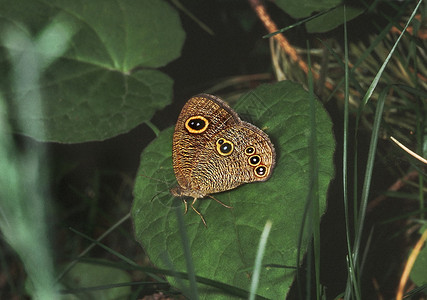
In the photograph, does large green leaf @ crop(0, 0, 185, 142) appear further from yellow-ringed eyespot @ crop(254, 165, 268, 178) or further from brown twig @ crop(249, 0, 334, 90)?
yellow-ringed eyespot @ crop(254, 165, 268, 178)

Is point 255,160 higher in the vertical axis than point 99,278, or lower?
higher

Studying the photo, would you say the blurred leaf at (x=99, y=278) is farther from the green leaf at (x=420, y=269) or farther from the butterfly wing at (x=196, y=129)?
the green leaf at (x=420, y=269)

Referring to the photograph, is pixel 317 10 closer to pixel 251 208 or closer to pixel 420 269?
pixel 251 208

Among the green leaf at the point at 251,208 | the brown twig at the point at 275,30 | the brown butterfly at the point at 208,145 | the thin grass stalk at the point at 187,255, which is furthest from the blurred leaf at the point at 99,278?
the brown twig at the point at 275,30

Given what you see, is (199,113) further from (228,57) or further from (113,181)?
(113,181)

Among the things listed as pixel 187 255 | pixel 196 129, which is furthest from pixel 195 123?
pixel 187 255

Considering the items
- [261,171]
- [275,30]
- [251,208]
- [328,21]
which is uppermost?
[328,21]

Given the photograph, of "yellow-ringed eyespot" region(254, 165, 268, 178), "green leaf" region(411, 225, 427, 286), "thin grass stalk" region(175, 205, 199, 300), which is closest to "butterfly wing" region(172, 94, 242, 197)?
"yellow-ringed eyespot" region(254, 165, 268, 178)
